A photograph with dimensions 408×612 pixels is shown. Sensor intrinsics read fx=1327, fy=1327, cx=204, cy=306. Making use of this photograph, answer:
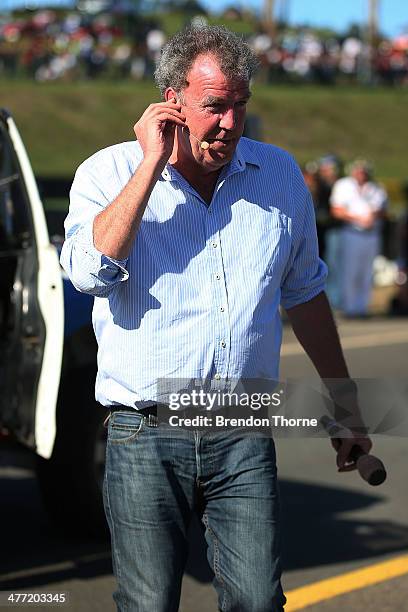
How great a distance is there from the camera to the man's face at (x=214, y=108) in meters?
3.27

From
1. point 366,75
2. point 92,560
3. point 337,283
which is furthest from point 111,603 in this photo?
point 366,75

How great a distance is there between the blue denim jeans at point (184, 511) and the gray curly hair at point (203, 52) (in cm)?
87

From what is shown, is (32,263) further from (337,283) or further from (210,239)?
(337,283)

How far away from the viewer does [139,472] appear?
3305mm

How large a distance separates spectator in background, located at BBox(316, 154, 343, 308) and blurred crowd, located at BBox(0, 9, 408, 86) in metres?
26.8

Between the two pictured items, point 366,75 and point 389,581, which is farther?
point 366,75

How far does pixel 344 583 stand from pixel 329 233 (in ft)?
35.1

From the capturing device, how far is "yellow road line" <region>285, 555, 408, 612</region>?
528 cm

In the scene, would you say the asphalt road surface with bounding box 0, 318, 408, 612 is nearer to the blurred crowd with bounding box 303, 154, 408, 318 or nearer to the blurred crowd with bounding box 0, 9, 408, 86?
the blurred crowd with bounding box 303, 154, 408, 318

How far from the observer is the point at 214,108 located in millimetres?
3275

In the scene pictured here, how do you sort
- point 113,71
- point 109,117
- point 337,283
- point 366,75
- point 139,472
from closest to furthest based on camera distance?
point 139,472 < point 337,283 < point 109,117 < point 113,71 < point 366,75

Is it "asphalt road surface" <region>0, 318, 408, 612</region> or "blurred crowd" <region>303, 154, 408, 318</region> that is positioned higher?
"blurred crowd" <region>303, 154, 408, 318</region>

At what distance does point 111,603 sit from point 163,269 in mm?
2291

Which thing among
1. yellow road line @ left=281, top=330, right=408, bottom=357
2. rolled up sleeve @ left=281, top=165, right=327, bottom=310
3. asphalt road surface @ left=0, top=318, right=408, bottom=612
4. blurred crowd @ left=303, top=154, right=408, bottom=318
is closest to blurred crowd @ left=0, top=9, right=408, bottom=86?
blurred crowd @ left=303, top=154, right=408, bottom=318
